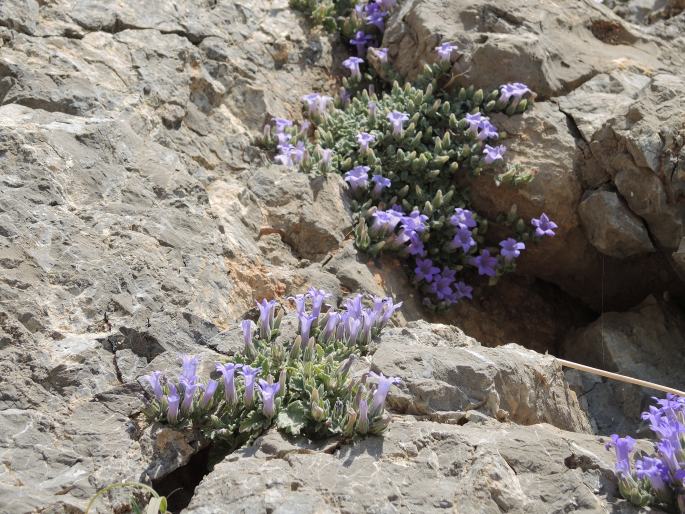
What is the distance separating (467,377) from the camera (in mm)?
5008

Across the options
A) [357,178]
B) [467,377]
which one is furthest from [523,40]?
[467,377]

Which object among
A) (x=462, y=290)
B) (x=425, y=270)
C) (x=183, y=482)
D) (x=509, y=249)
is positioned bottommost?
(x=462, y=290)

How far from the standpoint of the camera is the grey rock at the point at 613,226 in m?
6.97

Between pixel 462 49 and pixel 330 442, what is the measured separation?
4.37 m


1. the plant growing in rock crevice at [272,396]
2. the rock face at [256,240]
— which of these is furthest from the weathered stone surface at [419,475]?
the plant growing in rock crevice at [272,396]

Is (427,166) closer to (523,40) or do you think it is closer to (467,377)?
(523,40)

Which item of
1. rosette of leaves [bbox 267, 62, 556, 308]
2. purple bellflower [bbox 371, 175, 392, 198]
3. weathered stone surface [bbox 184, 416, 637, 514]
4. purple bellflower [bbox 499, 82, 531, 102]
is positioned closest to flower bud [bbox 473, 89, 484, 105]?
rosette of leaves [bbox 267, 62, 556, 308]

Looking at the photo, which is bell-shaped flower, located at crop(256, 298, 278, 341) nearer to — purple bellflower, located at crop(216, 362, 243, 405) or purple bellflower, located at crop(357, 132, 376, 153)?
purple bellflower, located at crop(216, 362, 243, 405)

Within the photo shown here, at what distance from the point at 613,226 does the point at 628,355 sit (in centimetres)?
102

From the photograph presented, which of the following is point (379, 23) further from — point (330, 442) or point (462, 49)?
point (330, 442)

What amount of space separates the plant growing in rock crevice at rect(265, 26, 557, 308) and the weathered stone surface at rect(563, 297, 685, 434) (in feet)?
2.94

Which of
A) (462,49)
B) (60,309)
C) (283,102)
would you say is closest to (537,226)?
(462,49)

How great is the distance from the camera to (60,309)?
490 centimetres

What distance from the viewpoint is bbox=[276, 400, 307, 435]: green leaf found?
14.8 ft
